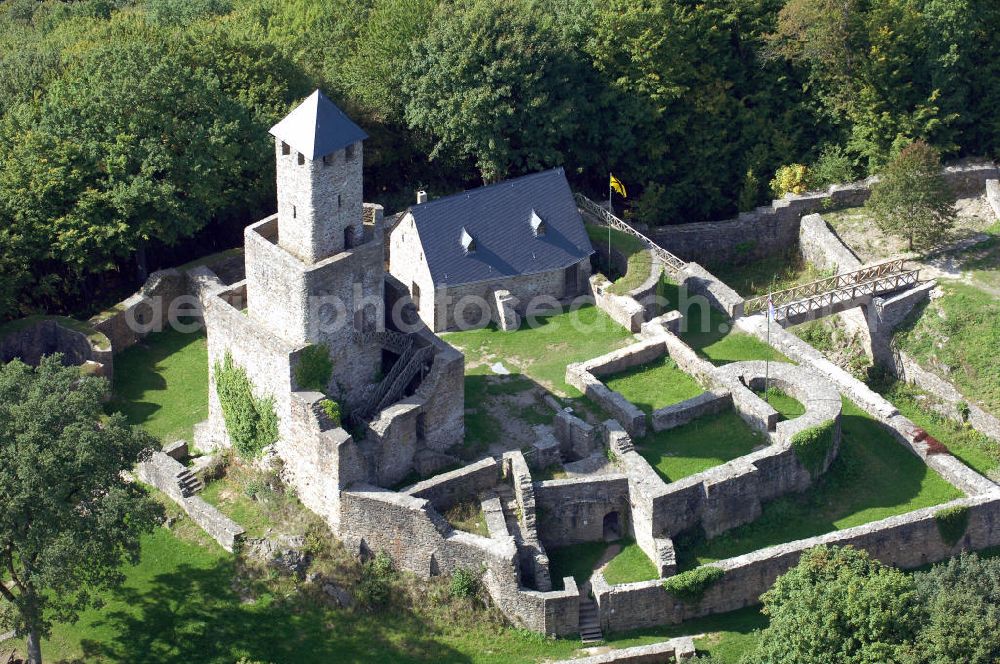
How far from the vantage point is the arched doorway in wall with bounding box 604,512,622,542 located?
2196 inches

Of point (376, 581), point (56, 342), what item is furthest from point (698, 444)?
point (56, 342)

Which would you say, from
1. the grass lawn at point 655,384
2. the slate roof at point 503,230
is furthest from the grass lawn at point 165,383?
the grass lawn at point 655,384

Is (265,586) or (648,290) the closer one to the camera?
(265,586)

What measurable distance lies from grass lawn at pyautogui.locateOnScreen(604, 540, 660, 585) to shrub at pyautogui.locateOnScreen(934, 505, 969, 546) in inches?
408

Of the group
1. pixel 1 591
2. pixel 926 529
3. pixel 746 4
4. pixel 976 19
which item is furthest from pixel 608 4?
pixel 1 591

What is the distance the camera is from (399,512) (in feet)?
173

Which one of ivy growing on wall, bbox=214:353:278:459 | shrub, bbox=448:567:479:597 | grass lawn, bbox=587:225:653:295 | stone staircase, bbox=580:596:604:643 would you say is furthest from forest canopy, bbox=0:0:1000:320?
stone staircase, bbox=580:596:604:643

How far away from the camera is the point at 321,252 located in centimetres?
5384

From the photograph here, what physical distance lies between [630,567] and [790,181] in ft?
84.7

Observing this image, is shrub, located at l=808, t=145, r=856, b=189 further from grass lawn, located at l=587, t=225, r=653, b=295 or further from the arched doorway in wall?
the arched doorway in wall

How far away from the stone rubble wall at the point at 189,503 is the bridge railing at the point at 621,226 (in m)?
22.6

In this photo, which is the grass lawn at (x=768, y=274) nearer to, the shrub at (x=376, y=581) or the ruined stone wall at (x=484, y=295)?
the ruined stone wall at (x=484, y=295)

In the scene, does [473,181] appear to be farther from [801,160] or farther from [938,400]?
[938,400]

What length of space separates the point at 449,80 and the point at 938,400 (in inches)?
975
